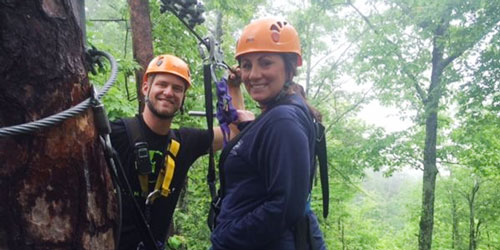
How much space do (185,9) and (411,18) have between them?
10811 mm

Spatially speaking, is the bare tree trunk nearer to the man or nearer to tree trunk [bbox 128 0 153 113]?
tree trunk [bbox 128 0 153 113]

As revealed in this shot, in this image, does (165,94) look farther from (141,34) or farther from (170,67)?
(141,34)

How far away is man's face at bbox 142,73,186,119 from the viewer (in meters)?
3.03

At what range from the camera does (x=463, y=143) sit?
452 inches

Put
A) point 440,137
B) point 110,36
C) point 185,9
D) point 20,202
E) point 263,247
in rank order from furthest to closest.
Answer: point 110,36 < point 440,137 < point 185,9 < point 263,247 < point 20,202

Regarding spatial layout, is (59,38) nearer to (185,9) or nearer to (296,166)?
(296,166)

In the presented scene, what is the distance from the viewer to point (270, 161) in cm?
179

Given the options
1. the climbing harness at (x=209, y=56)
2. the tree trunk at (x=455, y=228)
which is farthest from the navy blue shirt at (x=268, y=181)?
the tree trunk at (x=455, y=228)

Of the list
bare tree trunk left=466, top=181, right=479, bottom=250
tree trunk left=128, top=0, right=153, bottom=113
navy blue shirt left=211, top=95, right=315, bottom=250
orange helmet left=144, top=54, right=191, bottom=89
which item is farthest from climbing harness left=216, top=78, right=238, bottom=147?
bare tree trunk left=466, top=181, right=479, bottom=250

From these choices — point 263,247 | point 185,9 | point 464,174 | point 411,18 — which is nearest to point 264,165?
point 263,247

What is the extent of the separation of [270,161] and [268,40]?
792 millimetres

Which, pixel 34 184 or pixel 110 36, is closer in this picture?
pixel 34 184

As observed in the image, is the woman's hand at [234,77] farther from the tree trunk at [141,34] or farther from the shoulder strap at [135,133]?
the tree trunk at [141,34]

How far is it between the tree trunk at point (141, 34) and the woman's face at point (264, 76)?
2.52 meters
